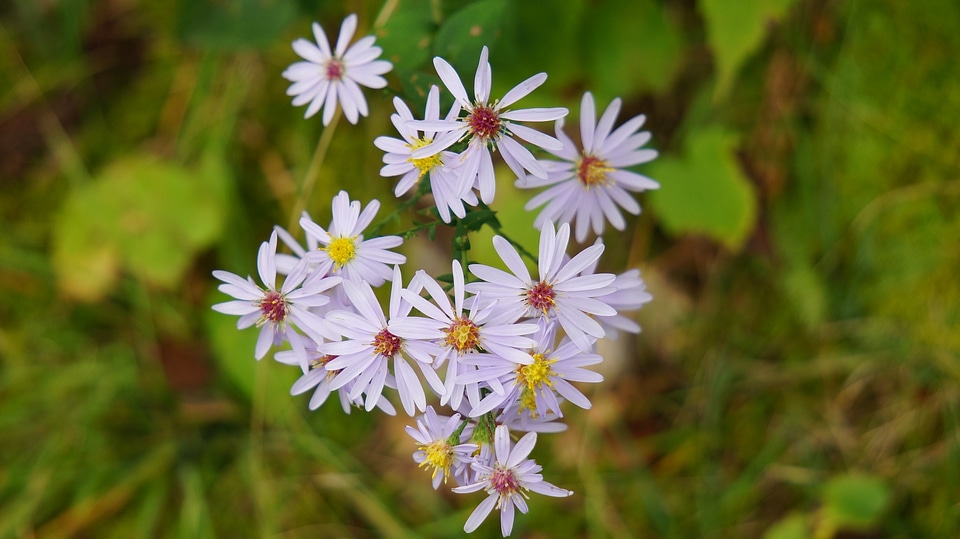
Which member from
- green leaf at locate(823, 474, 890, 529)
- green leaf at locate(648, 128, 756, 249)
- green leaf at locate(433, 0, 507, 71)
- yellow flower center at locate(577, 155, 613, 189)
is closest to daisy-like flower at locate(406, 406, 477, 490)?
yellow flower center at locate(577, 155, 613, 189)

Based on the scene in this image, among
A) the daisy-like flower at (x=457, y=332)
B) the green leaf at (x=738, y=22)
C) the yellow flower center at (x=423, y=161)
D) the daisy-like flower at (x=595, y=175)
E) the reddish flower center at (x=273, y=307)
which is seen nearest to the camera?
the daisy-like flower at (x=457, y=332)

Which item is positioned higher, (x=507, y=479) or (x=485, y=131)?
(x=485, y=131)

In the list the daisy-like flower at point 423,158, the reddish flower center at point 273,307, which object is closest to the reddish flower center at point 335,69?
the daisy-like flower at point 423,158

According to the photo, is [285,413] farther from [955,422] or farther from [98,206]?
[955,422]

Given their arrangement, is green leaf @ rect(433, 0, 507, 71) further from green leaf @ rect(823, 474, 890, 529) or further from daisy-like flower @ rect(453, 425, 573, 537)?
green leaf @ rect(823, 474, 890, 529)

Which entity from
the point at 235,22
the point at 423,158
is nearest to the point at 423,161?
the point at 423,158

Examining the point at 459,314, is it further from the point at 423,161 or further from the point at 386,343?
the point at 423,161

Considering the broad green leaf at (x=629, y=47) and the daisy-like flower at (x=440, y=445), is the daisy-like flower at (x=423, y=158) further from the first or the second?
the broad green leaf at (x=629, y=47)
